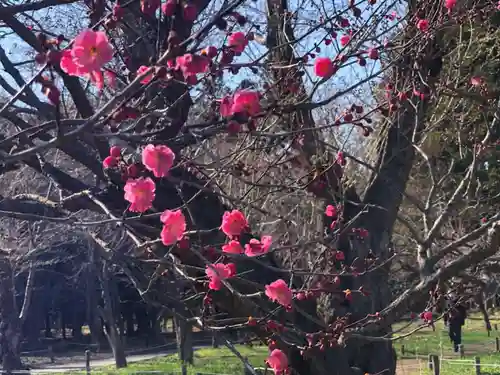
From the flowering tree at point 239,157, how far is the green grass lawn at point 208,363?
9533mm

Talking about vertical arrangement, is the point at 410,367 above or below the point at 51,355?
below

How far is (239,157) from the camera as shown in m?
4.41

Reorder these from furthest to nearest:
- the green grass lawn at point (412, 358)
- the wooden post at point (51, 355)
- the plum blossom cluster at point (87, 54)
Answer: the wooden post at point (51, 355), the green grass lawn at point (412, 358), the plum blossom cluster at point (87, 54)

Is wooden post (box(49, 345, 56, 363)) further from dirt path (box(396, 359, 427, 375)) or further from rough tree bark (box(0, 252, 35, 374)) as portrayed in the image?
dirt path (box(396, 359, 427, 375))

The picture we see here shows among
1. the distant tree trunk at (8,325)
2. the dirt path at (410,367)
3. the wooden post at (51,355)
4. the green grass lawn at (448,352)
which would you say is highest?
the distant tree trunk at (8,325)

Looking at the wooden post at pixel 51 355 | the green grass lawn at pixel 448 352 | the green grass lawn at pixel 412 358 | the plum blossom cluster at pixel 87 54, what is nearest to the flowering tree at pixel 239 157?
the plum blossom cluster at pixel 87 54

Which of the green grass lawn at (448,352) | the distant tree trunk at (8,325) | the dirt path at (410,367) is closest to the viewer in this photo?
the green grass lawn at (448,352)

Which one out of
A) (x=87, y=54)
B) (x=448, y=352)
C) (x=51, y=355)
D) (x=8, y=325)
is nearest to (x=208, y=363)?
(x=8, y=325)

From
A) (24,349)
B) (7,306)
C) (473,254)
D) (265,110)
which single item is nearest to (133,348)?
(24,349)

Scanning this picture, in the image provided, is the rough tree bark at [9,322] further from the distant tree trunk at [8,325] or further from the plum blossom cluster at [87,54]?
the plum blossom cluster at [87,54]

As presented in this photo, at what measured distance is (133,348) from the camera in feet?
107

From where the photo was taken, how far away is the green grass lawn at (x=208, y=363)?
16.9 metres

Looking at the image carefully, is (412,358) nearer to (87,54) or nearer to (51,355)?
(51,355)

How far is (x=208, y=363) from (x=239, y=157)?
58.7ft
